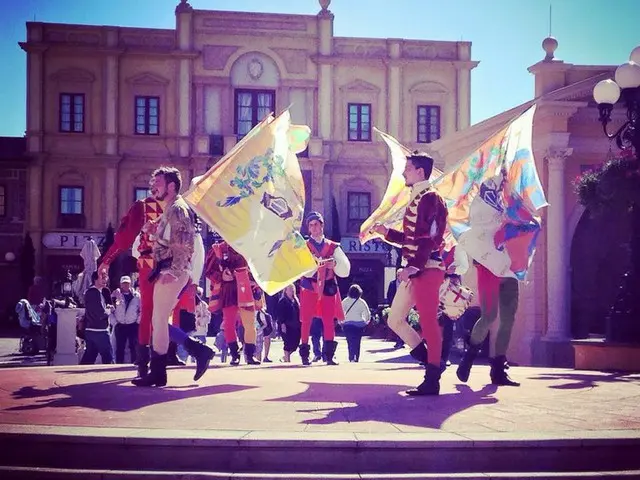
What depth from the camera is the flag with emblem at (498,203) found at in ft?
27.7

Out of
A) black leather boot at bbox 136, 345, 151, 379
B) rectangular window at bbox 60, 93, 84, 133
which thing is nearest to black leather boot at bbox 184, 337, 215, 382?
black leather boot at bbox 136, 345, 151, 379

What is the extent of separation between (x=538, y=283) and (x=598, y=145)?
128 inches

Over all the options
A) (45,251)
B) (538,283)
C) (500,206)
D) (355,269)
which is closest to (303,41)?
(355,269)

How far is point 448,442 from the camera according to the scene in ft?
17.3

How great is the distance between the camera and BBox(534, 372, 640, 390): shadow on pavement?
880 cm

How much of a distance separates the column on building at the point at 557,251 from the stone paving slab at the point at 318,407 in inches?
358

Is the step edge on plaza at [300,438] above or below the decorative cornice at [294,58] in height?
below

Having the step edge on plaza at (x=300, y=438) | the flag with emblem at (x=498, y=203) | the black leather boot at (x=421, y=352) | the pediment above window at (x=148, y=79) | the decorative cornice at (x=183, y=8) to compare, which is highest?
the decorative cornice at (x=183, y=8)

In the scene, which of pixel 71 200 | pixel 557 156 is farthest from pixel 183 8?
pixel 557 156

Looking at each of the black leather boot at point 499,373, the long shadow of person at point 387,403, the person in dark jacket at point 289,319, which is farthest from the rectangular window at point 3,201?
the black leather boot at point 499,373

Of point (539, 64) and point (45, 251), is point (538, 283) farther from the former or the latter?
point (45, 251)

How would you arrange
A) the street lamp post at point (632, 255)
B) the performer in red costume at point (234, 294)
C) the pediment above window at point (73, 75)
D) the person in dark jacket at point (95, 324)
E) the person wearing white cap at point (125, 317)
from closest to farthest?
1. the street lamp post at point (632, 255)
2. the performer in red costume at point (234, 294)
3. the person in dark jacket at point (95, 324)
4. the person wearing white cap at point (125, 317)
5. the pediment above window at point (73, 75)

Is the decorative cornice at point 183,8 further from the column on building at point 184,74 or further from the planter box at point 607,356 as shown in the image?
the planter box at point 607,356

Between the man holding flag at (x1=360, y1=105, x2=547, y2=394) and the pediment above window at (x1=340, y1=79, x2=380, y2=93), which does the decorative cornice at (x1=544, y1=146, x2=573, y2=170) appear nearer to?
the man holding flag at (x1=360, y1=105, x2=547, y2=394)
